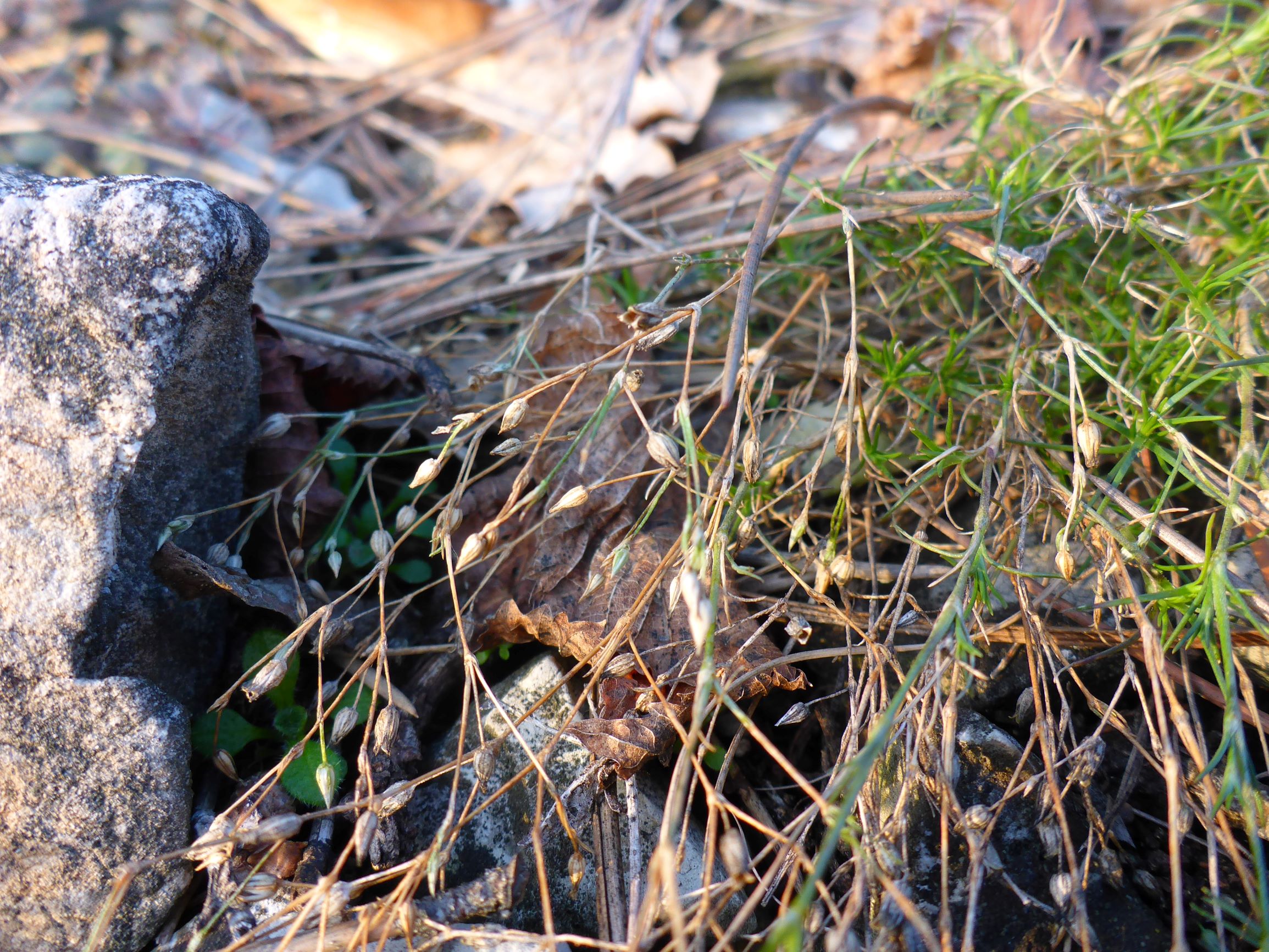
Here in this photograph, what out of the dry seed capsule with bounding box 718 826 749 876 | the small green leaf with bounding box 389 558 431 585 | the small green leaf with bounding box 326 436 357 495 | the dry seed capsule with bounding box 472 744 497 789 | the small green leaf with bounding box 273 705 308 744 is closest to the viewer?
the dry seed capsule with bounding box 718 826 749 876

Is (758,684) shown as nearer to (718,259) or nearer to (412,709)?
(412,709)

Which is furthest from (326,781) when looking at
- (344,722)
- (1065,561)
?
(1065,561)

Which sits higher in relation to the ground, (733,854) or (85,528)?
(85,528)

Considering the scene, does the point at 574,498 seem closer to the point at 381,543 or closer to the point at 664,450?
the point at 664,450

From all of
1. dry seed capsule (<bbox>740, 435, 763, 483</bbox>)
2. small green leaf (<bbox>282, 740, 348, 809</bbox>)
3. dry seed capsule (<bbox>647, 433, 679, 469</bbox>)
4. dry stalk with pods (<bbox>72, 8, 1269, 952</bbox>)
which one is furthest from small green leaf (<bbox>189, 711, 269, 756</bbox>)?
dry seed capsule (<bbox>740, 435, 763, 483</bbox>)

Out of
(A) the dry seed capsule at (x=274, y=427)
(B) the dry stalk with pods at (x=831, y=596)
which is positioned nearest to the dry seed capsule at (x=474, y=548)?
(B) the dry stalk with pods at (x=831, y=596)

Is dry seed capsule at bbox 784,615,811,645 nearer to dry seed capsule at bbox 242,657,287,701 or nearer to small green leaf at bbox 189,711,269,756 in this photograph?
dry seed capsule at bbox 242,657,287,701
